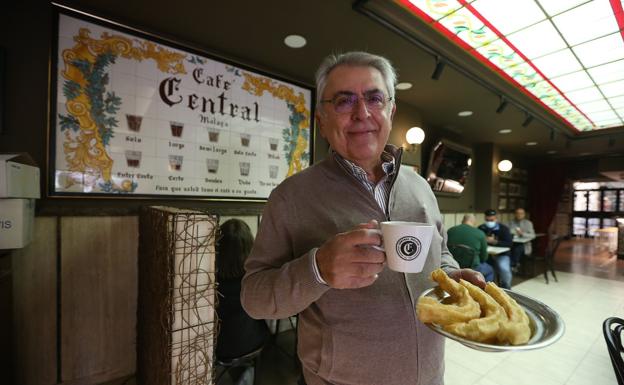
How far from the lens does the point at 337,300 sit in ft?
2.52

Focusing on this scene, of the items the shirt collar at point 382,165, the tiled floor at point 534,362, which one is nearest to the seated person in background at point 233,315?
the tiled floor at point 534,362

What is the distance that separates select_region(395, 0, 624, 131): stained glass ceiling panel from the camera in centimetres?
214

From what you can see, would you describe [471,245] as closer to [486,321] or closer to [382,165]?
[382,165]

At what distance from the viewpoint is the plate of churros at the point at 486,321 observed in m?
0.53

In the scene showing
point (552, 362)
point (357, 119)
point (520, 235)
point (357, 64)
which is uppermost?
point (357, 64)

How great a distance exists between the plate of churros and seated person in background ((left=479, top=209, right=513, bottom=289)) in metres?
4.40

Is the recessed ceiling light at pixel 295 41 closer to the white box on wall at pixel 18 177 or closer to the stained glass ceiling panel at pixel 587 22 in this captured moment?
the white box on wall at pixel 18 177

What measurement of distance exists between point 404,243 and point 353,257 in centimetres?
11

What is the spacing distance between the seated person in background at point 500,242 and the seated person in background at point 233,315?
4.13m

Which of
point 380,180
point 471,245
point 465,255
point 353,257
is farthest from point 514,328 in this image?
point 471,245

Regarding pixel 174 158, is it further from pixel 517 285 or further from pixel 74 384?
pixel 517 285

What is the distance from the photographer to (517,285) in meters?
4.98

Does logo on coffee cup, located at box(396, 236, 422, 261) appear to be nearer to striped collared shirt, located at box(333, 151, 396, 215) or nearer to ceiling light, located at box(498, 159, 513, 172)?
striped collared shirt, located at box(333, 151, 396, 215)

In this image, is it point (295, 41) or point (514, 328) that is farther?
point (295, 41)
